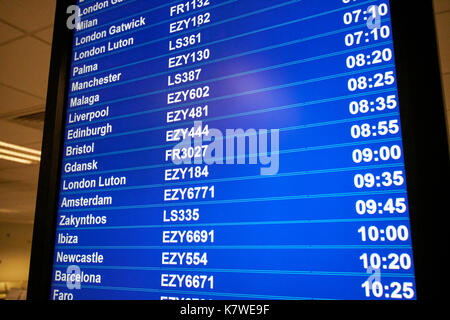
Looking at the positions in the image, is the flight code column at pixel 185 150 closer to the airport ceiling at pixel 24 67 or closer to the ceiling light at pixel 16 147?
the airport ceiling at pixel 24 67

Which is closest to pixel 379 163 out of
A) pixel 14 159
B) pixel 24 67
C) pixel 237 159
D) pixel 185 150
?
pixel 237 159

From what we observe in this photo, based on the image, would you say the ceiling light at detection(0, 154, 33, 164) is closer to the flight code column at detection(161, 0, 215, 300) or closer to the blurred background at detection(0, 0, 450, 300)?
the blurred background at detection(0, 0, 450, 300)

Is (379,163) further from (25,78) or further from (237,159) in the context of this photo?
(25,78)

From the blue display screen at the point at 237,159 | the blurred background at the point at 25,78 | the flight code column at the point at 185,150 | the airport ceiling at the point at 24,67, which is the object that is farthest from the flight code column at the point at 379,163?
the airport ceiling at the point at 24,67

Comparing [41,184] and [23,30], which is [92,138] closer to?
[41,184]

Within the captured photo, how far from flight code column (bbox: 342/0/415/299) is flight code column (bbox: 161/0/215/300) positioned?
324 mm

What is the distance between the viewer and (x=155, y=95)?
1004 millimetres

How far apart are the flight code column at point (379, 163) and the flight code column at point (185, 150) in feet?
1.06

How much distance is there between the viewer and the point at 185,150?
0.91 meters

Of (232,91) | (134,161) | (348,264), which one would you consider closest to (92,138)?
(134,161)

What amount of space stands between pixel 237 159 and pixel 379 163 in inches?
11.5

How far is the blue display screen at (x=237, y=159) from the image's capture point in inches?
27.9
